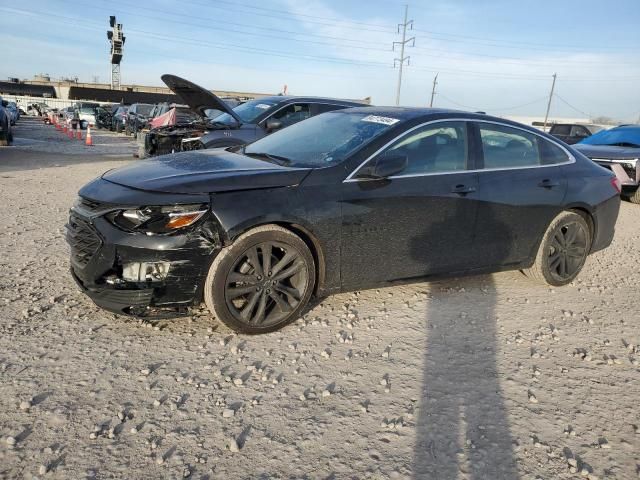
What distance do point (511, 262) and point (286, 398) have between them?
2741 mm

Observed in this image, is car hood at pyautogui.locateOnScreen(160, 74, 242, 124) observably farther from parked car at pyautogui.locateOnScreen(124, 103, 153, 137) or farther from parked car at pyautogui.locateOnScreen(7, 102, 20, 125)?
parked car at pyautogui.locateOnScreen(7, 102, 20, 125)

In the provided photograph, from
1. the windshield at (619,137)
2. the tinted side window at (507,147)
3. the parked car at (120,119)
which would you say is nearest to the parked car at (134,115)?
the parked car at (120,119)

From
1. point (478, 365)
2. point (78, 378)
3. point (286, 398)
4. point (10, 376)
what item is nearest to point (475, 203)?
point (478, 365)

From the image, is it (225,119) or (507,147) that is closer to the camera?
(507,147)

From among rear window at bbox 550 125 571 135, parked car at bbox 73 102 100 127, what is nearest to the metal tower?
parked car at bbox 73 102 100 127

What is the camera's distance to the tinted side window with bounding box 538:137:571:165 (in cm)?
464

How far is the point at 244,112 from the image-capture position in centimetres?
865

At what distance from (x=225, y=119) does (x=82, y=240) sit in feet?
18.0

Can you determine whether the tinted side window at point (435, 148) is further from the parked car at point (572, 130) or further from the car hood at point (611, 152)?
the parked car at point (572, 130)

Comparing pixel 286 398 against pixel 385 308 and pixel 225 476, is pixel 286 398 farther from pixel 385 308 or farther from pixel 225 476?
pixel 385 308

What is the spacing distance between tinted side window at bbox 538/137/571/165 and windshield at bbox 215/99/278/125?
489 centimetres

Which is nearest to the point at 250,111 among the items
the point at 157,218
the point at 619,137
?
the point at 157,218

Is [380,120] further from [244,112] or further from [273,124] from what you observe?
[244,112]

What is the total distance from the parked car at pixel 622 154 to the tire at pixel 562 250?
17.0 ft
